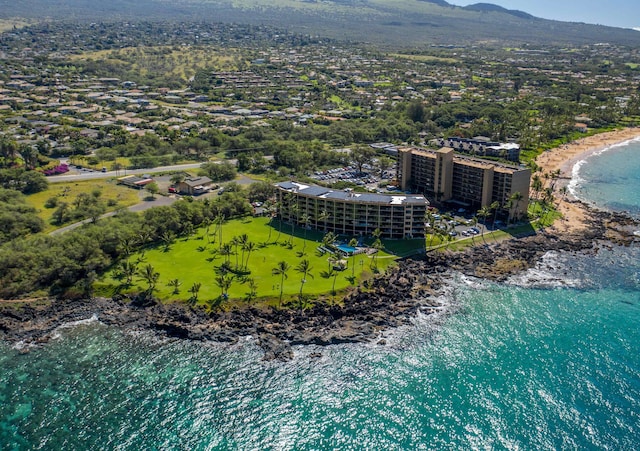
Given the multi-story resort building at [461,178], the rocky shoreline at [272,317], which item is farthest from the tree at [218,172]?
the rocky shoreline at [272,317]

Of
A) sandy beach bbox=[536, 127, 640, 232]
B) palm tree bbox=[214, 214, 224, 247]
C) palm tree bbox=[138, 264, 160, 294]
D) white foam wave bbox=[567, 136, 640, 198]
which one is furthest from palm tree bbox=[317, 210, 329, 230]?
white foam wave bbox=[567, 136, 640, 198]

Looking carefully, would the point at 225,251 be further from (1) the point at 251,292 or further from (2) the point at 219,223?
(1) the point at 251,292

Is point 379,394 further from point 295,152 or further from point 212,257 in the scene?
point 295,152

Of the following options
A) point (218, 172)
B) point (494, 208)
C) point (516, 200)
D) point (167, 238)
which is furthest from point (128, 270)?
point (516, 200)

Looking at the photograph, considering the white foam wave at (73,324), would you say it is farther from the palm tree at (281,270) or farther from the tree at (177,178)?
the tree at (177,178)

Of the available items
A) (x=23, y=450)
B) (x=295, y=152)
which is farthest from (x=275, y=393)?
(x=295, y=152)
